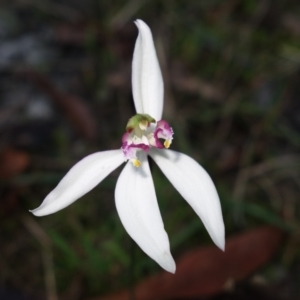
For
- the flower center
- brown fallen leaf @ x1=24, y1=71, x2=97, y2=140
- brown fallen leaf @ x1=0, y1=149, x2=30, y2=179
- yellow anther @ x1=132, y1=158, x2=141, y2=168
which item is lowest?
yellow anther @ x1=132, y1=158, x2=141, y2=168

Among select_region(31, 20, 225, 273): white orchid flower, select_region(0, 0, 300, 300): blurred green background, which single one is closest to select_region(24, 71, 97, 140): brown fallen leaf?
select_region(0, 0, 300, 300): blurred green background

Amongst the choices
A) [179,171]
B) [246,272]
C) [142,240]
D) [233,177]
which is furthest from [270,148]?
[142,240]

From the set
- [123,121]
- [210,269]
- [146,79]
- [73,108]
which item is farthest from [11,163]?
[146,79]

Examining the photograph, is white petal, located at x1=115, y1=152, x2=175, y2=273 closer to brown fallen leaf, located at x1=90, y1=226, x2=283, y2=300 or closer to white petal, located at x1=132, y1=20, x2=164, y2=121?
white petal, located at x1=132, y1=20, x2=164, y2=121

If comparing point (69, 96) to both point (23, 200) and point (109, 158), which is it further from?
point (109, 158)

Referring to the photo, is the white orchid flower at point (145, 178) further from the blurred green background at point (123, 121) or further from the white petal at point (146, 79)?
the blurred green background at point (123, 121)

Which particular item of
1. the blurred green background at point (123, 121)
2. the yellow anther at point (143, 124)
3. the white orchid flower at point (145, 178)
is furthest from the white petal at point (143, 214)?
the blurred green background at point (123, 121)
